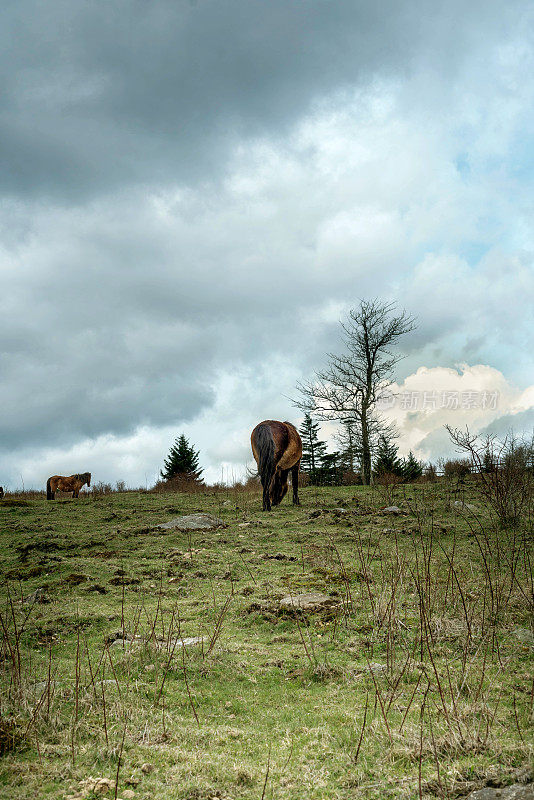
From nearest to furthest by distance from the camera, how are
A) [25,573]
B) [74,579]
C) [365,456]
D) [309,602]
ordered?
[309,602], [74,579], [25,573], [365,456]

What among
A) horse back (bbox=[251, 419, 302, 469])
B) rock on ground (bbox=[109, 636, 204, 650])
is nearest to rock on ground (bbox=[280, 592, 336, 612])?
rock on ground (bbox=[109, 636, 204, 650])

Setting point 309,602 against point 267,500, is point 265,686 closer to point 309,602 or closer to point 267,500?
point 309,602

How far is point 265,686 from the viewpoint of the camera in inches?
153

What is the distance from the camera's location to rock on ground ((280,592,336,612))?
536cm

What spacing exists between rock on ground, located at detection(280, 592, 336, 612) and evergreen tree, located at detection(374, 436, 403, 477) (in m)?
19.2

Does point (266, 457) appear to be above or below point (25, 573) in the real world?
above

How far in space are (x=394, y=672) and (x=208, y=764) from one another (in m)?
1.57

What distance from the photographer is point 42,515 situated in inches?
580

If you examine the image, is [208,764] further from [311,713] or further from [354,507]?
[354,507]

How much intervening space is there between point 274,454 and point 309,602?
8.36 meters

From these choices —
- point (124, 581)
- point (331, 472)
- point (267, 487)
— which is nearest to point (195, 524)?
point (267, 487)

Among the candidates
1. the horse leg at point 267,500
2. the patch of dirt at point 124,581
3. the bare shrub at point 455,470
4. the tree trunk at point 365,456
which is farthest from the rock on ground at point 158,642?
the tree trunk at point 365,456

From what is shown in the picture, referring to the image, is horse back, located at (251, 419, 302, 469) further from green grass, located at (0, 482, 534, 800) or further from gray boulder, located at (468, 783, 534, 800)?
gray boulder, located at (468, 783, 534, 800)

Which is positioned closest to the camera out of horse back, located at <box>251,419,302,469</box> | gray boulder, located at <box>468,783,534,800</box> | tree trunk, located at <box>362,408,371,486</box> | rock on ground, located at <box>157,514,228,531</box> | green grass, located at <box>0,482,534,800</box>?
gray boulder, located at <box>468,783,534,800</box>
